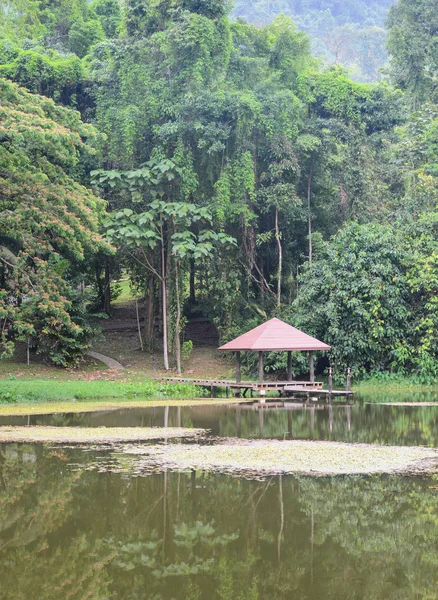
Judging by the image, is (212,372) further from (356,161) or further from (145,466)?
(145,466)

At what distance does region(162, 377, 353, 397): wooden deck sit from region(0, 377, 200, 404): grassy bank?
0.63m

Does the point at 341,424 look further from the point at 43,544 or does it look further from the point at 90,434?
the point at 43,544

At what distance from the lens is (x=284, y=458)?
40.4ft

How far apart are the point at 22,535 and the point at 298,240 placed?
30349 mm

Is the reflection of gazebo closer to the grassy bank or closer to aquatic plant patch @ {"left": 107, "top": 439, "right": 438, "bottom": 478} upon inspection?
the grassy bank

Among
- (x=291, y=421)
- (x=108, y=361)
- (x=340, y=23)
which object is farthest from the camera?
(x=340, y=23)

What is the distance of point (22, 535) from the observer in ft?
25.5

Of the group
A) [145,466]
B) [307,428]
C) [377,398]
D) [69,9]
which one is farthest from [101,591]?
[69,9]

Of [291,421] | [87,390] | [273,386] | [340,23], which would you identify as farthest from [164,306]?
[340,23]

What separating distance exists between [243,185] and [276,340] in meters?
7.97

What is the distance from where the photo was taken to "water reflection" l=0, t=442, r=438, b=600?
6.28m

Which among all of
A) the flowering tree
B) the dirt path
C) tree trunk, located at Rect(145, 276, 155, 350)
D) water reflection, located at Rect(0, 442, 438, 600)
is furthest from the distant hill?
water reflection, located at Rect(0, 442, 438, 600)

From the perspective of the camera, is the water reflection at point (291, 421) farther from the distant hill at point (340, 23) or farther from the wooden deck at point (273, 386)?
the distant hill at point (340, 23)

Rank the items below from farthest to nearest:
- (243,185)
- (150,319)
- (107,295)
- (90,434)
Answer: (107,295) → (150,319) → (243,185) → (90,434)
